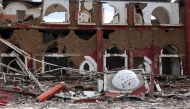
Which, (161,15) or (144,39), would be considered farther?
(161,15)

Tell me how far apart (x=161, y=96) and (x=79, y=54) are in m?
11.1

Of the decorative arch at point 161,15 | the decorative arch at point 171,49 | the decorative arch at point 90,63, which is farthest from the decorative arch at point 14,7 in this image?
the decorative arch at point 171,49

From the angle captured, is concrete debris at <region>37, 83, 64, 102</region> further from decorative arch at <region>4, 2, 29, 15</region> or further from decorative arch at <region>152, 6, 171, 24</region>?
decorative arch at <region>4, 2, 29, 15</region>

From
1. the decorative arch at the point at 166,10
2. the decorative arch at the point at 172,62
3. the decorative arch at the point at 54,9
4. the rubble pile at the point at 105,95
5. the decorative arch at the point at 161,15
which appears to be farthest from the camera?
the decorative arch at the point at 161,15

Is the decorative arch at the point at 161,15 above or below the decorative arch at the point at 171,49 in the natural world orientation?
above

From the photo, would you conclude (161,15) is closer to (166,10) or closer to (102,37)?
(166,10)

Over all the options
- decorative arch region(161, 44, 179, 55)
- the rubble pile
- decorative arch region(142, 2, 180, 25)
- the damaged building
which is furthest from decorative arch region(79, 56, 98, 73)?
the rubble pile

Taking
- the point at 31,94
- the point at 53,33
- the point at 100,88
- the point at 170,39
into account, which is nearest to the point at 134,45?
the point at 170,39

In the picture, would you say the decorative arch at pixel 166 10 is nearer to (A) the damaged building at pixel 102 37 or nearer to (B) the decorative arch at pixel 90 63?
(A) the damaged building at pixel 102 37

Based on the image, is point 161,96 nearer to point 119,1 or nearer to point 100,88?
point 100,88

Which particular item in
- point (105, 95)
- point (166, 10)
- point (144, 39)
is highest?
point (166, 10)

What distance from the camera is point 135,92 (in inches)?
548

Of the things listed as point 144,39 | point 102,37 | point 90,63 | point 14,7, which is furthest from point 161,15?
point 14,7

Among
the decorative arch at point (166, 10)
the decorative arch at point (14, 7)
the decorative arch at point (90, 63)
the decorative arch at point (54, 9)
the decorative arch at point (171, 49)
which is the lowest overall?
the decorative arch at point (90, 63)
